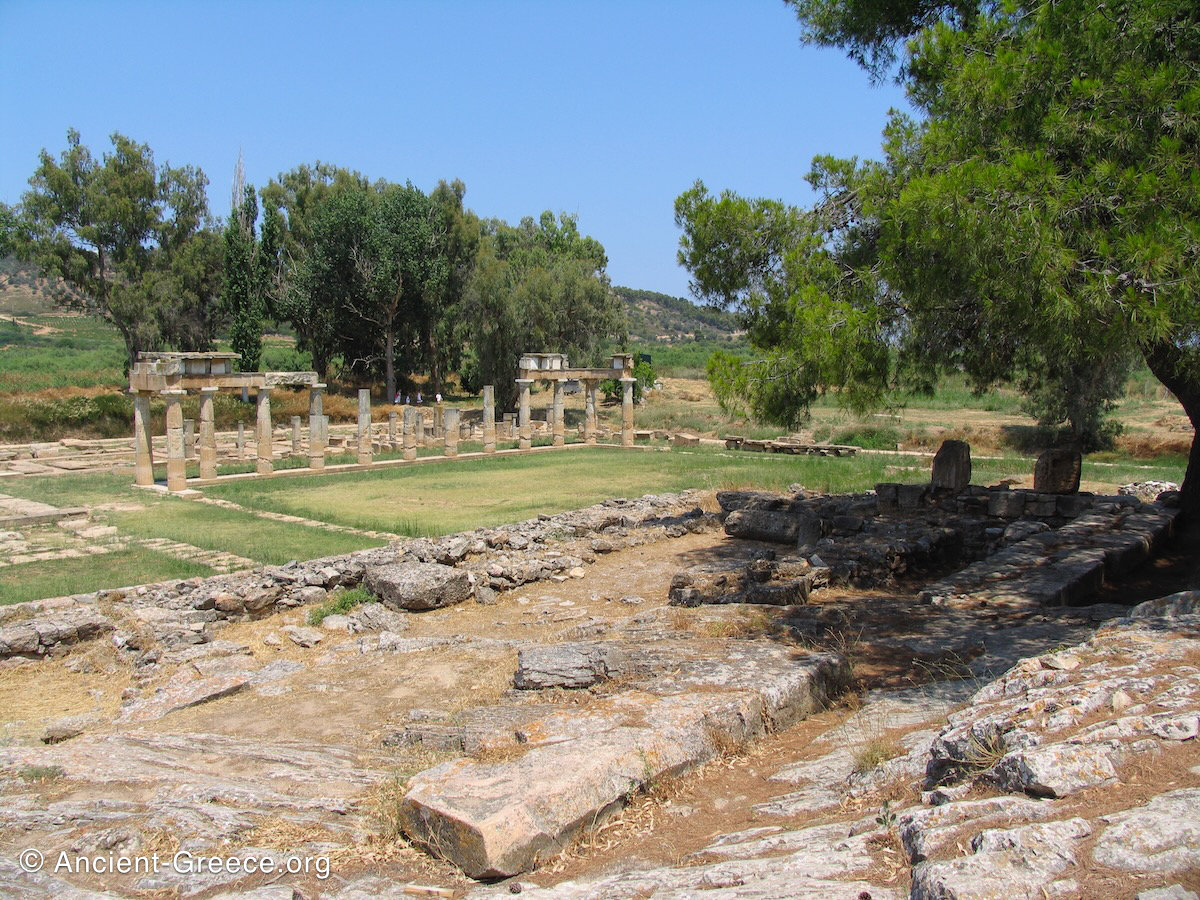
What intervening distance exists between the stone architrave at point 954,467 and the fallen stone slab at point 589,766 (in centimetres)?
1015

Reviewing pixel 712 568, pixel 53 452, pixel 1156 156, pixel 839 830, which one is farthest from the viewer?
pixel 53 452

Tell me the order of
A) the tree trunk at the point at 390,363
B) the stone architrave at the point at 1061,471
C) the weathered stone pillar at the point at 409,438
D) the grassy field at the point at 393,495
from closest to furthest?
the stone architrave at the point at 1061,471, the grassy field at the point at 393,495, the weathered stone pillar at the point at 409,438, the tree trunk at the point at 390,363

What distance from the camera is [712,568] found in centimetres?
1304

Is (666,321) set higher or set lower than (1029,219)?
higher

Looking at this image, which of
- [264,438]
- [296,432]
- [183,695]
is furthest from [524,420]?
[183,695]

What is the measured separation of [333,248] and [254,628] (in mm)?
39117

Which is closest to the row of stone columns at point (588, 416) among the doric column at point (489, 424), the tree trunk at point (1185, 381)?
the doric column at point (489, 424)


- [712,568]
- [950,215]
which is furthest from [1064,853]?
[712,568]

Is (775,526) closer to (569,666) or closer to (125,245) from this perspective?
(569,666)

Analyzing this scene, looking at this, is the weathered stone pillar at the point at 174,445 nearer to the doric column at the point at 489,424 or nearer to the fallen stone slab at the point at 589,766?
the doric column at the point at 489,424

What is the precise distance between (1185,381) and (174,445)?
938 inches

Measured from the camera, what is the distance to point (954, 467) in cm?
1609

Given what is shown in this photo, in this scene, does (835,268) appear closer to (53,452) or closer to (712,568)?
(712,568)

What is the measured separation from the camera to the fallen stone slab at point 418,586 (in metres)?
12.1
